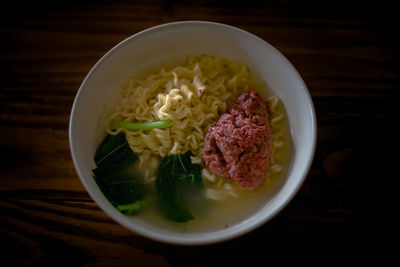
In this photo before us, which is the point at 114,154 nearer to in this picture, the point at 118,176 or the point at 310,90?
the point at 118,176

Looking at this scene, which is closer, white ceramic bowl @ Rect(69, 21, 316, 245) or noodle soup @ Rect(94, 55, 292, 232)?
white ceramic bowl @ Rect(69, 21, 316, 245)

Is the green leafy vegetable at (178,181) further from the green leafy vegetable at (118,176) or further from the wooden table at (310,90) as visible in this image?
the wooden table at (310,90)

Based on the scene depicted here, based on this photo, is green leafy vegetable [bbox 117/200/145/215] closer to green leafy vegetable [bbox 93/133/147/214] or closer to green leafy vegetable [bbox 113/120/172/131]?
green leafy vegetable [bbox 93/133/147/214]

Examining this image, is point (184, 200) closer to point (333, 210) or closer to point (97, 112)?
point (97, 112)

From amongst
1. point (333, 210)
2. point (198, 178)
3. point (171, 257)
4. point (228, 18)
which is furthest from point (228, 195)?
point (228, 18)

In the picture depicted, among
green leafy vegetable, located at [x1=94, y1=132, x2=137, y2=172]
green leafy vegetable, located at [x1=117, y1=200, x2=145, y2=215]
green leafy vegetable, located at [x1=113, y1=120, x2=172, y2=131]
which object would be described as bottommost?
green leafy vegetable, located at [x1=117, y1=200, x2=145, y2=215]

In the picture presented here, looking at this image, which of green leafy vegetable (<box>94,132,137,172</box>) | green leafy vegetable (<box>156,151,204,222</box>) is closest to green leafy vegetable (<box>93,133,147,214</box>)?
green leafy vegetable (<box>94,132,137,172</box>)
